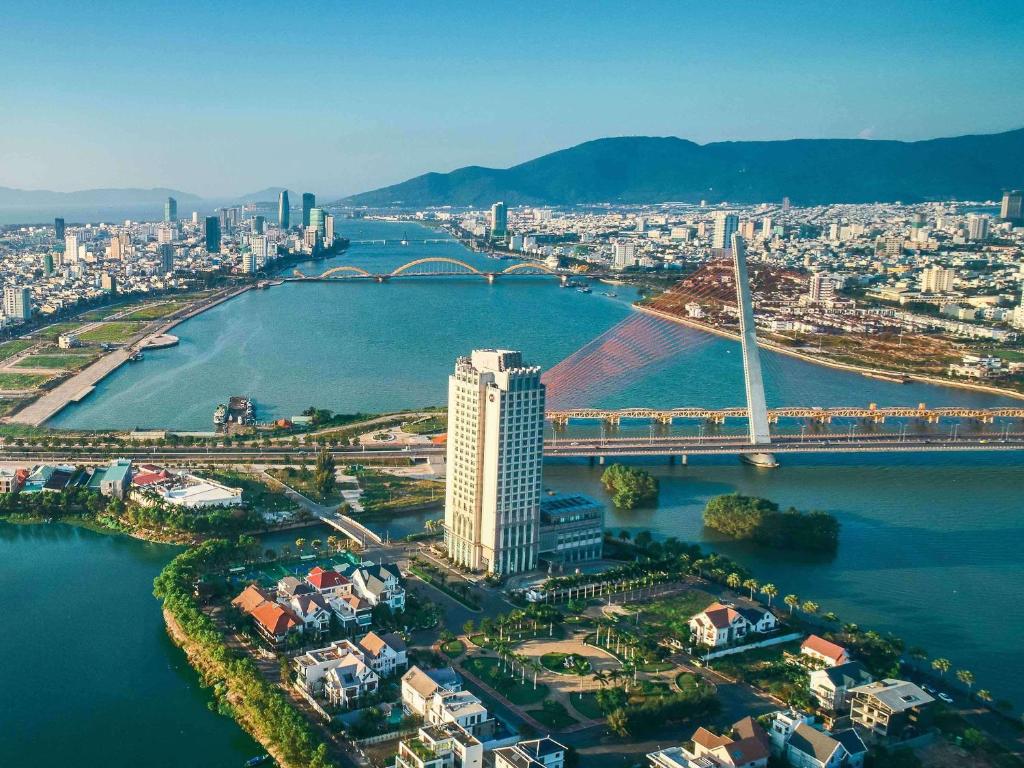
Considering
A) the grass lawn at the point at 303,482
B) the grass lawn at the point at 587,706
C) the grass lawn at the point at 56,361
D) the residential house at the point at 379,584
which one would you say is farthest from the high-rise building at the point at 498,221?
the grass lawn at the point at 587,706

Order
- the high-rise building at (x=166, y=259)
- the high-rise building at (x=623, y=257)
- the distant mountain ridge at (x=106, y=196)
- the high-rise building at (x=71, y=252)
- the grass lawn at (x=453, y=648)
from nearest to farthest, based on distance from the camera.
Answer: the grass lawn at (x=453, y=648)
the high-rise building at (x=166, y=259)
the high-rise building at (x=623, y=257)
the high-rise building at (x=71, y=252)
the distant mountain ridge at (x=106, y=196)

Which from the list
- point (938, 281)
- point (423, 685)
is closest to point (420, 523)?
point (423, 685)

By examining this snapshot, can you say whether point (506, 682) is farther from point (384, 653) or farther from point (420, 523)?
point (420, 523)

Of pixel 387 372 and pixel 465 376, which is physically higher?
pixel 465 376

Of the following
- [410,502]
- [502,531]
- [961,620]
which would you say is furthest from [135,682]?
[961,620]

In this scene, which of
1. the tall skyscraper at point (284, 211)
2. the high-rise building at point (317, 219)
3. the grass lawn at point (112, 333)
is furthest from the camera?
the tall skyscraper at point (284, 211)

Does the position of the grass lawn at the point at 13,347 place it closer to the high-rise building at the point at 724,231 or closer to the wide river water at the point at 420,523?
the wide river water at the point at 420,523

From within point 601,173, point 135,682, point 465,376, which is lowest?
point 135,682

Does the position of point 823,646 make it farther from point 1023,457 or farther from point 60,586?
point 1023,457
